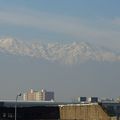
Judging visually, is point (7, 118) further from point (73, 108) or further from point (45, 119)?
point (73, 108)

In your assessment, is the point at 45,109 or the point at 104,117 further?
the point at 45,109

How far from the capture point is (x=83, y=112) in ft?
301

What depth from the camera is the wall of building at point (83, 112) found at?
87.5m

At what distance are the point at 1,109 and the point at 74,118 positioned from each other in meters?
16.5

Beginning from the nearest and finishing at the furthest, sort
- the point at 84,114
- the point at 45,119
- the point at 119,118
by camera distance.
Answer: the point at 119,118 → the point at 84,114 → the point at 45,119

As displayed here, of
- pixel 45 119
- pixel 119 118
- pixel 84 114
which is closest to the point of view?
pixel 119 118

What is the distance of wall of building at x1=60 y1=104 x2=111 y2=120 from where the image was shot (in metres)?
87.5

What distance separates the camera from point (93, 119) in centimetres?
8919

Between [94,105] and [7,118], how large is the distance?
19.9 metres

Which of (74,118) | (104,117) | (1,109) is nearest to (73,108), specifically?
(74,118)

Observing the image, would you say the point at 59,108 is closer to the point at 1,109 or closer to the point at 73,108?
the point at 73,108

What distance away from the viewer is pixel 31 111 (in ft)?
325

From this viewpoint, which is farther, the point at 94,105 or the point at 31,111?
the point at 31,111

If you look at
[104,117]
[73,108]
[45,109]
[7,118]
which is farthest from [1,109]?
[104,117]
